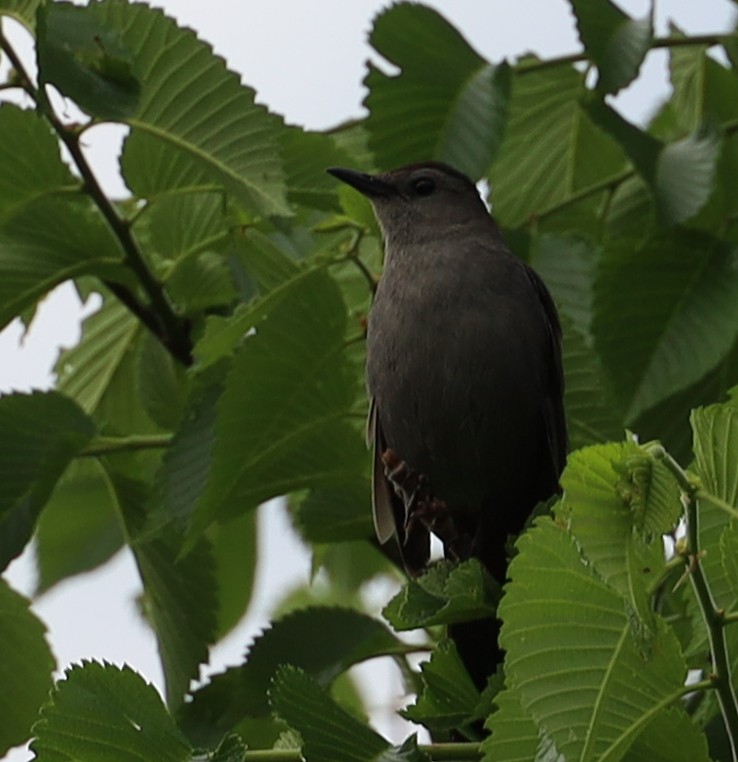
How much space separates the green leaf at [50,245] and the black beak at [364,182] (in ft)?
2.22

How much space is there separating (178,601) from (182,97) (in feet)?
4.08

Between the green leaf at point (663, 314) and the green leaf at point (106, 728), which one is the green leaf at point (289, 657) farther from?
the green leaf at point (106, 728)

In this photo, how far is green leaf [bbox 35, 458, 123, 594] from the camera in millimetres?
5133

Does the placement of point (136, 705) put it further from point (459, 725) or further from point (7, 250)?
point (7, 250)

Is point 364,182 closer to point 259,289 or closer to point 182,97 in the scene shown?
point 259,289

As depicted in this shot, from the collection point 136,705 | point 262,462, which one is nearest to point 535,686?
point 136,705

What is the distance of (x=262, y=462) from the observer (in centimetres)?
376

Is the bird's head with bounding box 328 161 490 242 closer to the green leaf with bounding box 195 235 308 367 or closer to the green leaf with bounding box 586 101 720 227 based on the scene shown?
the green leaf with bounding box 586 101 720 227

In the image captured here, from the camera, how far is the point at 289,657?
3926 mm

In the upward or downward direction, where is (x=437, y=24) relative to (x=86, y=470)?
upward

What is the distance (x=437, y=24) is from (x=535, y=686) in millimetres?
2469

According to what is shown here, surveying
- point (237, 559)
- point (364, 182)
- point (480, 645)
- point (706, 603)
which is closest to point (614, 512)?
point (706, 603)

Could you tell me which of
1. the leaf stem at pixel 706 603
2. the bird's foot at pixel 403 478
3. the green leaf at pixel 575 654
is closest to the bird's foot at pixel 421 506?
the bird's foot at pixel 403 478

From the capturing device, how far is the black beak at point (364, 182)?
177 inches
